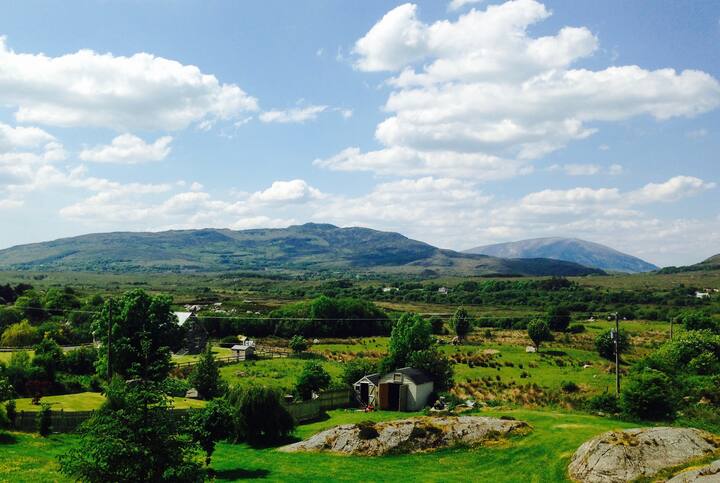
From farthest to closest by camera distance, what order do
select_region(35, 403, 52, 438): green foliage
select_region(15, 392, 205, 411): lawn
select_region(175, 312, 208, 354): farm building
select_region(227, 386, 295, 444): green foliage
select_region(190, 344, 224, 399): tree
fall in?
select_region(175, 312, 208, 354): farm building, select_region(190, 344, 224, 399): tree, select_region(15, 392, 205, 411): lawn, select_region(227, 386, 295, 444): green foliage, select_region(35, 403, 52, 438): green foliage

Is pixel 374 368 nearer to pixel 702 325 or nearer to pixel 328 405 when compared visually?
pixel 328 405

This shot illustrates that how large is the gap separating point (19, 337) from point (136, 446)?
2573 inches

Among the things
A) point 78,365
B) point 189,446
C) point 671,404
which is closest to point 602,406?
point 671,404

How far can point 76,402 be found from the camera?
41.2 m

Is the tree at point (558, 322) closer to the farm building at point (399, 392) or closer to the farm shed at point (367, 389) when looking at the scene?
the farm building at point (399, 392)

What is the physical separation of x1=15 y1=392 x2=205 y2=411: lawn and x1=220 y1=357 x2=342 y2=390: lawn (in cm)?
939

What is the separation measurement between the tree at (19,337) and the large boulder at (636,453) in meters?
68.5

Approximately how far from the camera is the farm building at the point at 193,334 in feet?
262

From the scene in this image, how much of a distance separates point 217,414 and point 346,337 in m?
75.8

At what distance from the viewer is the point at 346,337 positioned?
10981 centimetres

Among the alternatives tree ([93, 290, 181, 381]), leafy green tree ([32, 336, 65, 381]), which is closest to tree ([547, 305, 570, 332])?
tree ([93, 290, 181, 381])

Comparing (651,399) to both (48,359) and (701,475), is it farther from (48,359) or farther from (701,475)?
(48,359)

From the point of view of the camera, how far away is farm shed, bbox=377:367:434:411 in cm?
4628

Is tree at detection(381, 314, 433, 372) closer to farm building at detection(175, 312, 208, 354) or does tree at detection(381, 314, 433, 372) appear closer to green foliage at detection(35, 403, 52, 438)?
green foliage at detection(35, 403, 52, 438)
